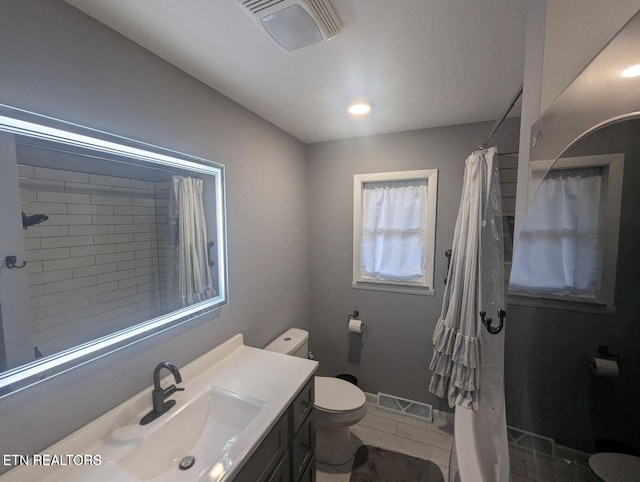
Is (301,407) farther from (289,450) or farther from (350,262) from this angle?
(350,262)

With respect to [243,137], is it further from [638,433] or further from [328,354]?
[328,354]

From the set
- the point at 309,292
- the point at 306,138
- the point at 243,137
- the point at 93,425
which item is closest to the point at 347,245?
the point at 309,292

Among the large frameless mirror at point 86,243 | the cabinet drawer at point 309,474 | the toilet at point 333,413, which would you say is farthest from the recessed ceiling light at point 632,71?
the toilet at point 333,413

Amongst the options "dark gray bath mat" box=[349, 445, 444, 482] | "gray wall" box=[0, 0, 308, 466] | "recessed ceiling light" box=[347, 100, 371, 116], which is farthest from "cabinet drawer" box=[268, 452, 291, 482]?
"recessed ceiling light" box=[347, 100, 371, 116]

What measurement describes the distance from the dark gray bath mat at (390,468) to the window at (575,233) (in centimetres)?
172

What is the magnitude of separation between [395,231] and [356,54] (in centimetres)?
140

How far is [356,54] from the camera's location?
116cm

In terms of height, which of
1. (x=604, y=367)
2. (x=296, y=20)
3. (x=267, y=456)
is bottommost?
(x=267, y=456)

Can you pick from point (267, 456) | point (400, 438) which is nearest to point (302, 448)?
point (267, 456)

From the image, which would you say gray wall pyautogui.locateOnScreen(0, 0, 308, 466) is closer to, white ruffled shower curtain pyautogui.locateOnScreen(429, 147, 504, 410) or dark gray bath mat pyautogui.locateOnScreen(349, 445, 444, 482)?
dark gray bath mat pyautogui.locateOnScreen(349, 445, 444, 482)

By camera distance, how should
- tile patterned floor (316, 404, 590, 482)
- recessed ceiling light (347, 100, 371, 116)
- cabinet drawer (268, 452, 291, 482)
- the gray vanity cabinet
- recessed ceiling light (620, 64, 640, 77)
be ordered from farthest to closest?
tile patterned floor (316, 404, 590, 482) < recessed ceiling light (347, 100, 371, 116) < cabinet drawer (268, 452, 291, 482) < the gray vanity cabinet < recessed ceiling light (620, 64, 640, 77)

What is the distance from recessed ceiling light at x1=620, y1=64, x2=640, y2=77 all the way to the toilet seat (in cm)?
190

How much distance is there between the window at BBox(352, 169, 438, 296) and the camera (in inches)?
83.3

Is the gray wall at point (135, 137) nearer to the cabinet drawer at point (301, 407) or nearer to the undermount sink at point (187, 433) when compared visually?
the undermount sink at point (187, 433)
